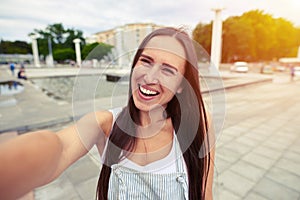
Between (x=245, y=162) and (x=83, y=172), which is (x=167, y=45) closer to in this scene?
(x=83, y=172)

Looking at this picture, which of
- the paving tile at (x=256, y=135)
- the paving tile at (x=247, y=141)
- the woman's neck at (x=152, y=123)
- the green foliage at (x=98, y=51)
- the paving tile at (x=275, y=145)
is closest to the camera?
the green foliage at (x=98, y=51)

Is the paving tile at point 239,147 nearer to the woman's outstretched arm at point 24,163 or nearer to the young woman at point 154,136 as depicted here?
the young woman at point 154,136

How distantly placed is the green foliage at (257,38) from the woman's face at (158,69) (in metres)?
29.0

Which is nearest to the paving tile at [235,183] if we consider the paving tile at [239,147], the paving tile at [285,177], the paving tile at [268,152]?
the paving tile at [285,177]

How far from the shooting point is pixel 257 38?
30281 mm

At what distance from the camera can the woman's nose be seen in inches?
27.9

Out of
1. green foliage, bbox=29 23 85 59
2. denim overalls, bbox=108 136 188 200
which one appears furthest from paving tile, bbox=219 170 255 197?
green foliage, bbox=29 23 85 59

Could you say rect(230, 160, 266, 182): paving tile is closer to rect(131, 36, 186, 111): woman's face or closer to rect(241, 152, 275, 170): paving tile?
rect(241, 152, 275, 170): paving tile

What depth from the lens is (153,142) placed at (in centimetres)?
95

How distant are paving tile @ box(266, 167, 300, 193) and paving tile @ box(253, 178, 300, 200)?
9 centimetres

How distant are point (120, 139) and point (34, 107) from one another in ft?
19.2

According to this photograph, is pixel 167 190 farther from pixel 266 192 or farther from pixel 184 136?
pixel 266 192

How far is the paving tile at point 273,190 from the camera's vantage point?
→ 204 cm

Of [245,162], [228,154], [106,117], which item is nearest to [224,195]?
[245,162]
